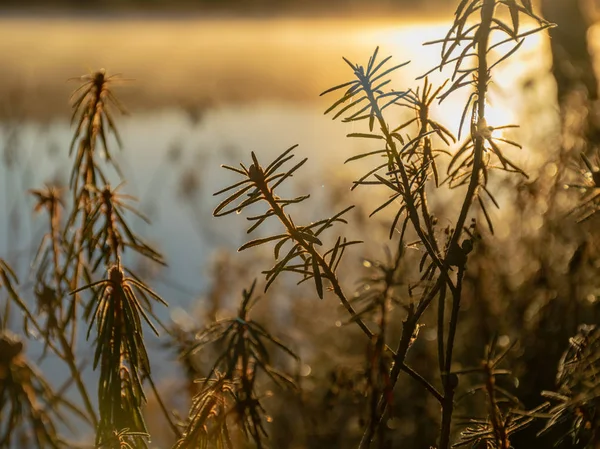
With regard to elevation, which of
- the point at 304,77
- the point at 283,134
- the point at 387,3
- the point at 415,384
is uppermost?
the point at 387,3

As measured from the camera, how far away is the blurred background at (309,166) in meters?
1.30

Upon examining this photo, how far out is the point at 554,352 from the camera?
1.33 m

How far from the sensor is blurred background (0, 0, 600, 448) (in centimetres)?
130

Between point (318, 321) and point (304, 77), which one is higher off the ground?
point (304, 77)

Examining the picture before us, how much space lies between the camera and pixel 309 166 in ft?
10.6

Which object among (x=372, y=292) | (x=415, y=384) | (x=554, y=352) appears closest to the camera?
(x=372, y=292)

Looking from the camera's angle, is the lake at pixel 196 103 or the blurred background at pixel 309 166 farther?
the lake at pixel 196 103

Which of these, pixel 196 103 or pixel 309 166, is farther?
pixel 309 166

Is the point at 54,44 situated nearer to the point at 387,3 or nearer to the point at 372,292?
the point at 387,3

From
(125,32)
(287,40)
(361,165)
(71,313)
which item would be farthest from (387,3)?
(71,313)

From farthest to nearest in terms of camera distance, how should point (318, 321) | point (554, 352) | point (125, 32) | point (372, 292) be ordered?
1. point (125, 32)
2. point (318, 321)
3. point (554, 352)
4. point (372, 292)

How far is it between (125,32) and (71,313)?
6550 millimetres

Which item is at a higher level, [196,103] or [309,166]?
[196,103]

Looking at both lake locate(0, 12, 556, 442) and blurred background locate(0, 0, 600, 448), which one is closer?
blurred background locate(0, 0, 600, 448)
